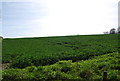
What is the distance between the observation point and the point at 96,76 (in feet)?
31.7

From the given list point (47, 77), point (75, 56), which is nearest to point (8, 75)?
point (47, 77)

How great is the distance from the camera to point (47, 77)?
10.1m

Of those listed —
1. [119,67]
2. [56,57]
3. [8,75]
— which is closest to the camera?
[8,75]

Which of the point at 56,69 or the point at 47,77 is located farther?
the point at 56,69

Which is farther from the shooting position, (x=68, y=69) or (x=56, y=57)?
(x=56, y=57)

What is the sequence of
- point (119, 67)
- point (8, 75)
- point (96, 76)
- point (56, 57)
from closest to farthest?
point (96, 76) < point (8, 75) < point (119, 67) < point (56, 57)

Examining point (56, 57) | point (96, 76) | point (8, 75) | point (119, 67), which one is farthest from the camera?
point (56, 57)

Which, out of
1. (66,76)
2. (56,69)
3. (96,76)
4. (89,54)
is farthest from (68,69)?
(89,54)

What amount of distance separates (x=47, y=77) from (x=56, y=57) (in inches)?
263

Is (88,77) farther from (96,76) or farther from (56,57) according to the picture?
(56,57)

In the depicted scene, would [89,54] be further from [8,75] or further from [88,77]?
[8,75]

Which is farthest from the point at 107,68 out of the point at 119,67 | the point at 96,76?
the point at 96,76

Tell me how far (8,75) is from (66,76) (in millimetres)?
3632

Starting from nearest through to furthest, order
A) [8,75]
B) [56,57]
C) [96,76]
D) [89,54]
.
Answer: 1. [96,76]
2. [8,75]
3. [56,57]
4. [89,54]
